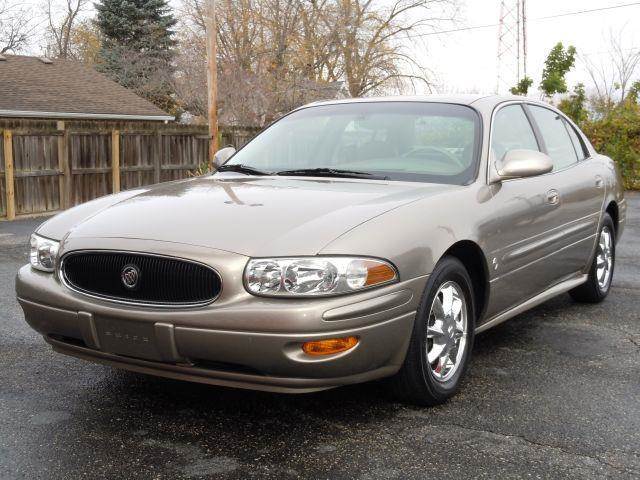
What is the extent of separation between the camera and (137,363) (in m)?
3.28

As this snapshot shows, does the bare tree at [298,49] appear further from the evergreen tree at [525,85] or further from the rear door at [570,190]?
the rear door at [570,190]

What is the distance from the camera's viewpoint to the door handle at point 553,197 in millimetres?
4695

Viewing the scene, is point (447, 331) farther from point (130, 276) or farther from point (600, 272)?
point (600, 272)

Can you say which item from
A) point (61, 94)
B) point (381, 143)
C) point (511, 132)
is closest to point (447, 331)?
point (381, 143)

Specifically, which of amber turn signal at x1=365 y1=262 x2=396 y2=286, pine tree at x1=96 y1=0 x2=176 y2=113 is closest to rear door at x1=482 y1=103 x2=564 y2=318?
amber turn signal at x1=365 y1=262 x2=396 y2=286

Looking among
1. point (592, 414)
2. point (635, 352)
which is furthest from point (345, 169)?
point (635, 352)

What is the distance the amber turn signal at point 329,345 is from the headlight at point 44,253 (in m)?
1.32

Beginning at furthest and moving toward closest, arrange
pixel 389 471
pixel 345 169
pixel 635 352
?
pixel 635 352
pixel 345 169
pixel 389 471

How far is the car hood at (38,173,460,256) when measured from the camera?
125 inches

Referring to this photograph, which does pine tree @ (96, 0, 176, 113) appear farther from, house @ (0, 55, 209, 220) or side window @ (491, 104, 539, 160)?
side window @ (491, 104, 539, 160)

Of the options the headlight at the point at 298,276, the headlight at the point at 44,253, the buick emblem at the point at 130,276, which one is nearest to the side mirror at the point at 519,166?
the headlight at the point at 298,276

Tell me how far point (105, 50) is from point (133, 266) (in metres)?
34.1

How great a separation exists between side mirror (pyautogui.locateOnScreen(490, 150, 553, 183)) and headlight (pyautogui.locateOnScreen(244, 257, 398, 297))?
1468 millimetres

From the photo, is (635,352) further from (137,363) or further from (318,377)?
(137,363)
